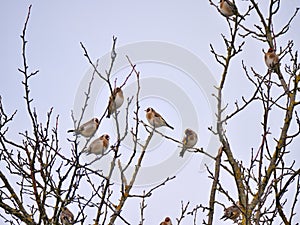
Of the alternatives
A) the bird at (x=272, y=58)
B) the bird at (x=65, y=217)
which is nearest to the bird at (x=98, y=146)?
the bird at (x=65, y=217)

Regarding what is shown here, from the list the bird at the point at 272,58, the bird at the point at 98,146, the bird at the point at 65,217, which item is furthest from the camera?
the bird at the point at 98,146

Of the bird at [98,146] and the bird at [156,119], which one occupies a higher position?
the bird at [156,119]

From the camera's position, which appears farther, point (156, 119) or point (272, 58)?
point (156, 119)

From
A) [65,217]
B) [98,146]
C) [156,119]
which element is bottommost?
[65,217]

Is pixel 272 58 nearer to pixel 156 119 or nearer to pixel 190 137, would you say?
pixel 190 137

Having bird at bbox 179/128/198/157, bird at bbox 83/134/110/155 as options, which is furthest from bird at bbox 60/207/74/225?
bird at bbox 179/128/198/157

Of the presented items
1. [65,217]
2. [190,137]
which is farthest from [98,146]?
[65,217]

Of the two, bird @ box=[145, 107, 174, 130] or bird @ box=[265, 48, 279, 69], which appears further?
bird @ box=[145, 107, 174, 130]

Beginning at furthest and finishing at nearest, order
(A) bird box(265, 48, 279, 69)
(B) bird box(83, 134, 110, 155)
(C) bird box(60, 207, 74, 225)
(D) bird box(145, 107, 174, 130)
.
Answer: (D) bird box(145, 107, 174, 130), (B) bird box(83, 134, 110, 155), (A) bird box(265, 48, 279, 69), (C) bird box(60, 207, 74, 225)

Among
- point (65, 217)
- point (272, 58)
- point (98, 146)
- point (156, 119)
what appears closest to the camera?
point (65, 217)

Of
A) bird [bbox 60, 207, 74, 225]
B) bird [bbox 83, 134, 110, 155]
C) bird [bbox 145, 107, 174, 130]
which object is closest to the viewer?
bird [bbox 60, 207, 74, 225]

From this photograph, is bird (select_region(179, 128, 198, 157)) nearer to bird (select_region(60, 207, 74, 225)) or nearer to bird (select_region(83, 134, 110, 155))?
bird (select_region(83, 134, 110, 155))

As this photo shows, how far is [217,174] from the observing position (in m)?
3.81

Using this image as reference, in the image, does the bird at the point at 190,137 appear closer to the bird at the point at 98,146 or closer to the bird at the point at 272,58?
the bird at the point at 98,146
